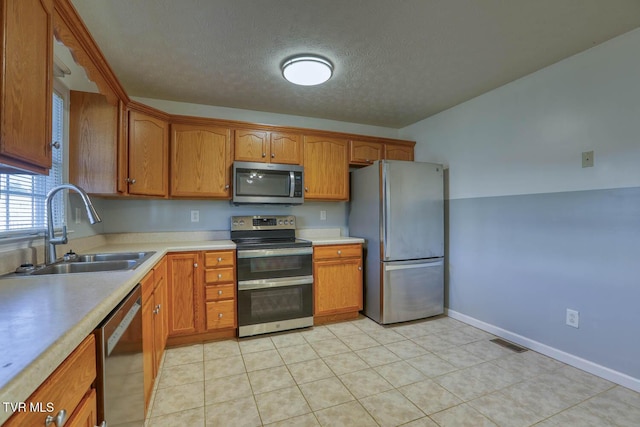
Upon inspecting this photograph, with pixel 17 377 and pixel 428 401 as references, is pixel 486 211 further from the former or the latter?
pixel 17 377

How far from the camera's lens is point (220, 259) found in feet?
8.50

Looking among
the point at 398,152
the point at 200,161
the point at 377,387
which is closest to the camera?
the point at 377,387

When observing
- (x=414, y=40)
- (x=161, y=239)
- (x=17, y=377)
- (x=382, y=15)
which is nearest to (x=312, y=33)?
(x=382, y=15)

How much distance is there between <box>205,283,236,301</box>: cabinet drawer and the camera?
2562 millimetres

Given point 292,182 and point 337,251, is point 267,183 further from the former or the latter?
point 337,251

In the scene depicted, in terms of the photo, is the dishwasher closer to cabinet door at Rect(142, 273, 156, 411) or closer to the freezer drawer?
cabinet door at Rect(142, 273, 156, 411)

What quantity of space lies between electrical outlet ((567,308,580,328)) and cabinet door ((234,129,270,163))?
2.85 m

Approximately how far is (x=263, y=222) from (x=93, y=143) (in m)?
1.60

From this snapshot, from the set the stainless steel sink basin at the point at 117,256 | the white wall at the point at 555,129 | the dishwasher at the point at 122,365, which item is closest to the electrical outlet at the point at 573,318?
the white wall at the point at 555,129

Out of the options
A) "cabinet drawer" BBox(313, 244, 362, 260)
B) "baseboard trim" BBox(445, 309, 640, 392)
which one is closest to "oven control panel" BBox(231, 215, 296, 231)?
"cabinet drawer" BBox(313, 244, 362, 260)

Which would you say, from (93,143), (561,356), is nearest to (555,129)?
(561,356)

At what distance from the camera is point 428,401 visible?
177 centimetres

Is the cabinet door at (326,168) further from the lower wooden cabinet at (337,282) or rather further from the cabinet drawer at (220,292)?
the cabinet drawer at (220,292)

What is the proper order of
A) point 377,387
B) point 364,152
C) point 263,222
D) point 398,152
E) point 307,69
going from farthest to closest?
point 398,152 → point 364,152 → point 263,222 → point 307,69 → point 377,387
